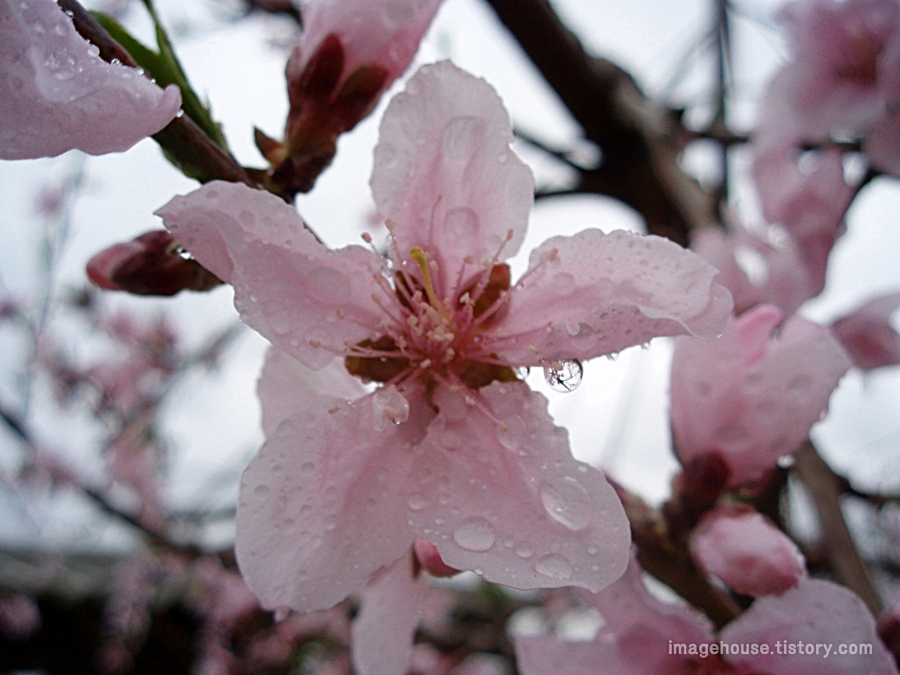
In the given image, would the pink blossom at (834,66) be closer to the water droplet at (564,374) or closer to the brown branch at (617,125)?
the brown branch at (617,125)

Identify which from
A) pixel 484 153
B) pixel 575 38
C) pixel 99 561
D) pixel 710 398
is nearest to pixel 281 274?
pixel 484 153

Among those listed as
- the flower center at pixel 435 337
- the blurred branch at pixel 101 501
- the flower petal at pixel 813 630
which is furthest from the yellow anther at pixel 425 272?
the blurred branch at pixel 101 501

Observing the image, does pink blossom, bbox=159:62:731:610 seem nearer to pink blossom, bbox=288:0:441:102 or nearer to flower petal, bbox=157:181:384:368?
flower petal, bbox=157:181:384:368

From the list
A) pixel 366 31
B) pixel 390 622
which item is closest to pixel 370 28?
pixel 366 31

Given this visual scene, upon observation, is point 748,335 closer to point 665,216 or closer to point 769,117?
point 769,117

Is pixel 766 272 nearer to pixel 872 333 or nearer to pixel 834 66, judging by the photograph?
pixel 872 333

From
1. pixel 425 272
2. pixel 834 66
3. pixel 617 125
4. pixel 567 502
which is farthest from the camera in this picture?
pixel 617 125
